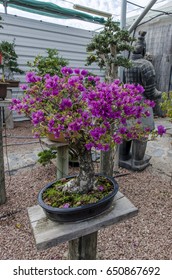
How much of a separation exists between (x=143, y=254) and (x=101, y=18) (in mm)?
5559

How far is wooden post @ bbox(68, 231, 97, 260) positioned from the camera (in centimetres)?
104

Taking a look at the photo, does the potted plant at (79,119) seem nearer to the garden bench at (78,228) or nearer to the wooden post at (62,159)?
the garden bench at (78,228)

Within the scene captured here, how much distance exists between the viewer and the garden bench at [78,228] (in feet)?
2.67

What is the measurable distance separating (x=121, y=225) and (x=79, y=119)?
3.78 feet

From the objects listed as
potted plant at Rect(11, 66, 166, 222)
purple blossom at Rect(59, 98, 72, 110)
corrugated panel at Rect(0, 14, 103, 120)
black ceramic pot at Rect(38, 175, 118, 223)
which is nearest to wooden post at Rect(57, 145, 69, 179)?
potted plant at Rect(11, 66, 166, 222)

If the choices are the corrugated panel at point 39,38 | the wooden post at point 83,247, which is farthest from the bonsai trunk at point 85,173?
the corrugated panel at point 39,38

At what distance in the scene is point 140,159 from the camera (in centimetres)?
257

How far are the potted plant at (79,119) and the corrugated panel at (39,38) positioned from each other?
410cm

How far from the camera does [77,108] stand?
0.90 meters

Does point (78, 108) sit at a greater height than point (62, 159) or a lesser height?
greater

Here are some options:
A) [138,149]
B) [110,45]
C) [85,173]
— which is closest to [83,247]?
[85,173]

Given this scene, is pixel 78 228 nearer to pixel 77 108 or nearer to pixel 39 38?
pixel 77 108

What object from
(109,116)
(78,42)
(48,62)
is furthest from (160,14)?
(109,116)
